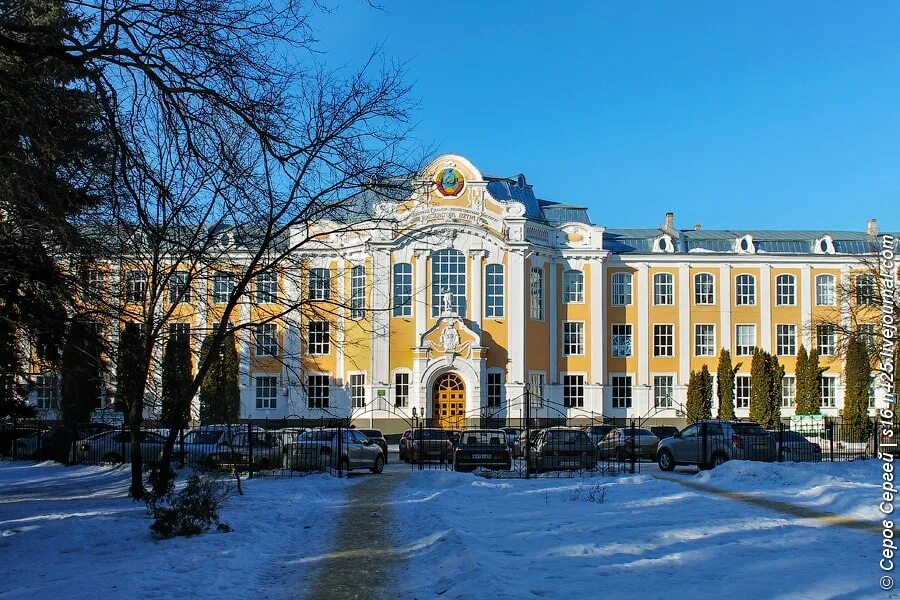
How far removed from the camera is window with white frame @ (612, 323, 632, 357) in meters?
55.0

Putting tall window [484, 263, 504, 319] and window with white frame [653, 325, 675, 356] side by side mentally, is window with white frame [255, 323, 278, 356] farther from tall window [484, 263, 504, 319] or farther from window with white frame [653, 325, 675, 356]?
window with white frame [653, 325, 675, 356]

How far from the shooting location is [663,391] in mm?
54969

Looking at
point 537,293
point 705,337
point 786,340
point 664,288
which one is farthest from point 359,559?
point 786,340

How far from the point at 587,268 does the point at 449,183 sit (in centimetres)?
1056

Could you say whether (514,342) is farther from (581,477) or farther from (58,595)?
(58,595)

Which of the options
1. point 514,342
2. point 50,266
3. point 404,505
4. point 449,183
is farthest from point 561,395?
point 50,266

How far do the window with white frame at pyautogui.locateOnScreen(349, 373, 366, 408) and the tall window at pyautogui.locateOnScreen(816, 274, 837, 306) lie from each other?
2923cm

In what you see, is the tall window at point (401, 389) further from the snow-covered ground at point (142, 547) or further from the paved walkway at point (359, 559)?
the paved walkway at point (359, 559)

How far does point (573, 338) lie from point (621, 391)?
4.72m

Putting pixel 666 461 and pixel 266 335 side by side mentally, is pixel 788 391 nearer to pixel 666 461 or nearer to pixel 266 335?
pixel 666 461

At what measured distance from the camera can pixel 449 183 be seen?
1923 inches

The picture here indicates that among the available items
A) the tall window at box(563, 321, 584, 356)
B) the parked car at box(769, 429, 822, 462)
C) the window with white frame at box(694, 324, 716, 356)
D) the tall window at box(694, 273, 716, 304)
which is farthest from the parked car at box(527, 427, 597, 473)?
the tall window at box(694, 273, 716, 304)

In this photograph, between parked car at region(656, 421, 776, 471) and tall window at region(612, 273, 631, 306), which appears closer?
parked car at region(656, 421, 776, 471)

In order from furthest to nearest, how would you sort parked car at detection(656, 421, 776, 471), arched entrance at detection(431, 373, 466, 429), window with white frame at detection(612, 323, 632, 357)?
window with white frame at detection(612, 323, 632, 357)
arched entrance at detection(431, 373, 466, 429)
parked car at detection(656, 421, 776, 471)
